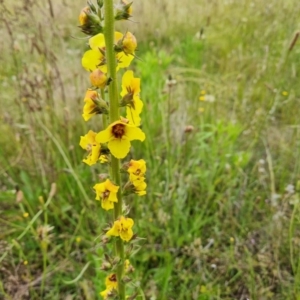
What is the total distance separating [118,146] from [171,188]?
994 millimetres

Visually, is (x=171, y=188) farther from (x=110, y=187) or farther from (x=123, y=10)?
(x=123, y=10)

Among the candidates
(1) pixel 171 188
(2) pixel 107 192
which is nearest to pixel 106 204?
(2) pixel 107 192

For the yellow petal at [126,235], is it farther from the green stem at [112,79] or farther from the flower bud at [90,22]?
the flower bud at [90,22]

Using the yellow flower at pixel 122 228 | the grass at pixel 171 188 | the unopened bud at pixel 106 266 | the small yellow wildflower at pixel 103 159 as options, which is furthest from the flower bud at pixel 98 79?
the grass at pixel 171 188

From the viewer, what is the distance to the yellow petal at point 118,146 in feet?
3.44

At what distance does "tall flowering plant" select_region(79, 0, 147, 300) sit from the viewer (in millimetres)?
994

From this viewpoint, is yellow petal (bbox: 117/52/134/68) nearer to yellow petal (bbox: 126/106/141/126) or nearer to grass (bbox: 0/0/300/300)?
yellow petal (bbox: 126/106/141/126)

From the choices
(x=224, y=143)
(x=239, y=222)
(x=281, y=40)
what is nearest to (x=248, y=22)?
(x=281, y=40)

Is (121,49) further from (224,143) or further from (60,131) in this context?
(60,131)

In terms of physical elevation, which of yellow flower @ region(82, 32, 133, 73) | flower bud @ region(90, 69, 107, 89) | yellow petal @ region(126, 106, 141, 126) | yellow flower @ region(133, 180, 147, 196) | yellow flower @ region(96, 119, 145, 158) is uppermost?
yellow flower @ region(82, 32, 133, 73)

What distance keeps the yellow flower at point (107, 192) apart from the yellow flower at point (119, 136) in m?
0.08

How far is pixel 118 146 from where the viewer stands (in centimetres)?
105

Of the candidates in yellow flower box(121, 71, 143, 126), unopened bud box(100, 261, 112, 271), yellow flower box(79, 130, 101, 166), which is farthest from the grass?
yellow flower box(121, 71, 143, 126)

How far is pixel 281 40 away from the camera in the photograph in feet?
10.9
